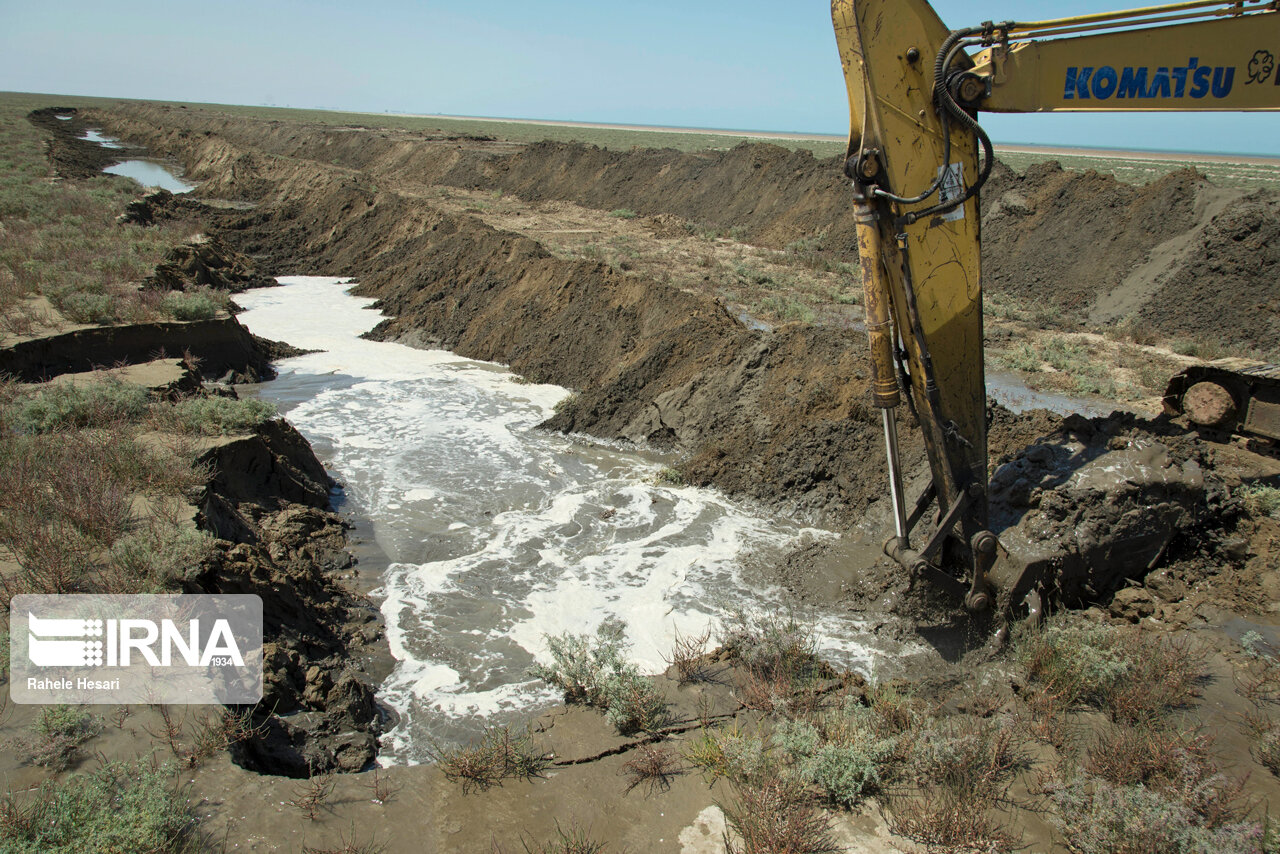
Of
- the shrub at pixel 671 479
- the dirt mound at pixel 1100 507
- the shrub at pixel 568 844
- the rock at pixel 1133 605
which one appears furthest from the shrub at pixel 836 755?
the shrub at pixel 671 479

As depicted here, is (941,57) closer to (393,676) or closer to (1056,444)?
(1056,444)

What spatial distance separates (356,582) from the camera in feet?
24.6

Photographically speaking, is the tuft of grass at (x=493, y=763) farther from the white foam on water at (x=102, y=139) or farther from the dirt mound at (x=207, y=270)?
the white foam on water at (x=102, y=139)

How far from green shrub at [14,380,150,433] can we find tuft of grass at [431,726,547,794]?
5.65 meters

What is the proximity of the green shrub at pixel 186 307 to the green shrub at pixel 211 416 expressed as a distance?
4.45 meters

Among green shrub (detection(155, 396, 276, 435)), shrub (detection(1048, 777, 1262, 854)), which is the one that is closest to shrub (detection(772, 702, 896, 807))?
shrub (detection(1048, 777, 1262, 854))

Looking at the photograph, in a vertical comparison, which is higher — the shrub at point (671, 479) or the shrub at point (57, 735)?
the shrub at point (57, 735)

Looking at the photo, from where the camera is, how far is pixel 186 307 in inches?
481

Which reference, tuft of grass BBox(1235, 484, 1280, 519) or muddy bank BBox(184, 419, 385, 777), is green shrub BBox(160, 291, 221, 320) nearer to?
muddy bank BBox(184, 419, 385, 777)

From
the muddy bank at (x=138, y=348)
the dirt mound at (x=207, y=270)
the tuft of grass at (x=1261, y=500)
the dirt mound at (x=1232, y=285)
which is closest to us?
the tuft of grass at (x=1261, y=500)

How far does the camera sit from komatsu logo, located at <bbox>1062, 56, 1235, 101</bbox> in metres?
4.88

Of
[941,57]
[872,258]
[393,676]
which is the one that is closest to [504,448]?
[393,676]

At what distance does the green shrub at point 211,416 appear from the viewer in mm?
7688

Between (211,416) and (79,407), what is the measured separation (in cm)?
119
